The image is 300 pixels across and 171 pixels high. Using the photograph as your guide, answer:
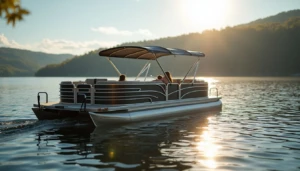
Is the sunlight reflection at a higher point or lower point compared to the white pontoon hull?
lower

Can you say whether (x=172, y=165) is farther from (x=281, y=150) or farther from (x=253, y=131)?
(x=253, y=131)

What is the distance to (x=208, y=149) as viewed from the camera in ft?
28.7

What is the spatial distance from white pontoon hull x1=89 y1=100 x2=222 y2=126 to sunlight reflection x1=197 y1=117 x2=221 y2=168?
2.88 m

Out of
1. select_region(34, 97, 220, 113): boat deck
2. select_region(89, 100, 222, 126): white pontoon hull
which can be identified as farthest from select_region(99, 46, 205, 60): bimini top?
select_region(89, 100, 222, 126): white pontoon hull

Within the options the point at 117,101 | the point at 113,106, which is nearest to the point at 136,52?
the point at 117,101

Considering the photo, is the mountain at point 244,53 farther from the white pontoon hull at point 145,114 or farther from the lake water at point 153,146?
the lake water at point 153,146

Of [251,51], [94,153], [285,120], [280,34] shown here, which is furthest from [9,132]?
[280,34]

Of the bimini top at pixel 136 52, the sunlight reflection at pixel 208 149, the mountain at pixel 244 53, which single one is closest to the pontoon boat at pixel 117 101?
the bimini top at pixel 136 52

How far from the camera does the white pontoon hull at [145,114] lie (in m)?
11.6

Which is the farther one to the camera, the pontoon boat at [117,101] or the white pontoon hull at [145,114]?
the pontoon boat at [117,101]

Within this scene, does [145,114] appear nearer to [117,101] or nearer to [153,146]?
[117,101]

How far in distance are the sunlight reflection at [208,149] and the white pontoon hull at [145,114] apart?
2.88 m

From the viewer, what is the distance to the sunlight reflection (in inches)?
293

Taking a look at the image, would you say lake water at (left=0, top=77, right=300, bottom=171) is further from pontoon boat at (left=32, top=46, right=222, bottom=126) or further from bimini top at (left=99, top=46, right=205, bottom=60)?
bimini top at (left=99, top=46, right=205, bottom=60)
